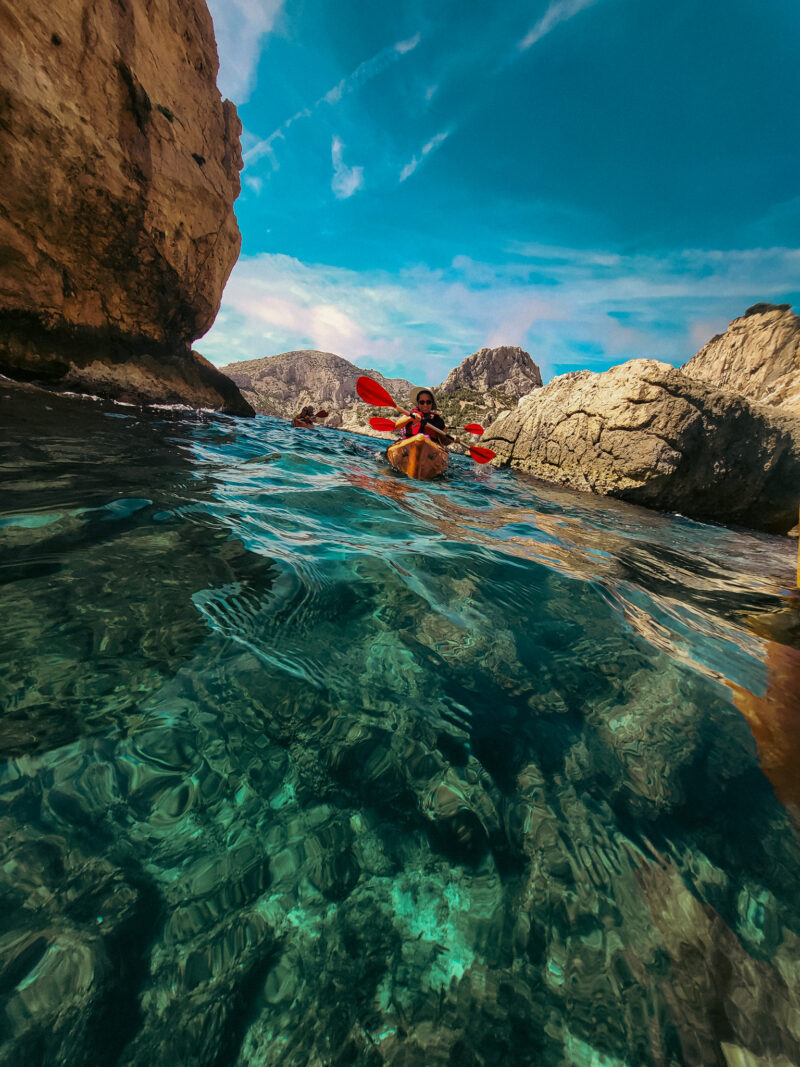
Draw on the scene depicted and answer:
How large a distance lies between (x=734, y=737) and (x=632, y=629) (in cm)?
66

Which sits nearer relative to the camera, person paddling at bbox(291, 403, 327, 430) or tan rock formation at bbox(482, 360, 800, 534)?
tan rock formation at bbox(482, 360, 800, 534)

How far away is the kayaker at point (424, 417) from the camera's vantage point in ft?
26.9

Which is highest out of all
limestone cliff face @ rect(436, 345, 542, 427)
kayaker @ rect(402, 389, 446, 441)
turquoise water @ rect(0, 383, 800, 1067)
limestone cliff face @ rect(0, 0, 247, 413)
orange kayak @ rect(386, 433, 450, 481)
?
limestone cliff face @ rect(436, 345, 542, 427)

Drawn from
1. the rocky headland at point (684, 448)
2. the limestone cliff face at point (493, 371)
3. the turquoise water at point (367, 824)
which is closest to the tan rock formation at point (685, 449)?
the rocky headland at point (684, 448)

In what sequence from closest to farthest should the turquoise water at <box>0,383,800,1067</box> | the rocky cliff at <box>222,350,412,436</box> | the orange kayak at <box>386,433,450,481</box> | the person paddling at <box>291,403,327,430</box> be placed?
1. the turquoise water at <box>0,383,800,1067</box>
2. the orange kayak at <box>386,433,450,481</box>
3. the person paddling at <box>291,403,327,430</box>
4. the rocky cliff at <box>222,350,412,436</box>

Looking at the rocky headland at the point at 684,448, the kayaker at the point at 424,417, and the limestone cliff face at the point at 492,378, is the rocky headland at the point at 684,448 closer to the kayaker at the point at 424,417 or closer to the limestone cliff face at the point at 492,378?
the kayaker at the point at 424,417

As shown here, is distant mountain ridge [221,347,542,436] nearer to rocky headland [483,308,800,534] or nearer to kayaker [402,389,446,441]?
kayaker [402,389,446,441]

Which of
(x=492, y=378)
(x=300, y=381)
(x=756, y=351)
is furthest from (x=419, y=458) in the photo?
(x=300, y=381)

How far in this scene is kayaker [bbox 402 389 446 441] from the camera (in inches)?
323

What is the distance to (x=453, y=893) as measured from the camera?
0.93m

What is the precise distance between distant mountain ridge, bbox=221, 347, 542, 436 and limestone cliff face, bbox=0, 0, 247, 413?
29951mm

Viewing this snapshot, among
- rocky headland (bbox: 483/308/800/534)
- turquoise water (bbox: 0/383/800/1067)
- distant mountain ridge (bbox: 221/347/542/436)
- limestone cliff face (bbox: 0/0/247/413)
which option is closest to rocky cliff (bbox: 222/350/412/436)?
distant mountain ridge (bbox: 221/347/542/436)

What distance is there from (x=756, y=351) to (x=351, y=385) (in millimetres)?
78425

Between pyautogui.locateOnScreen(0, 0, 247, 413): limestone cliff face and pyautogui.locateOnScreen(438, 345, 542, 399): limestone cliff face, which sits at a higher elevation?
pyautogui.locateOnScreen(438, 345, 542, 399): limestone cliff face
